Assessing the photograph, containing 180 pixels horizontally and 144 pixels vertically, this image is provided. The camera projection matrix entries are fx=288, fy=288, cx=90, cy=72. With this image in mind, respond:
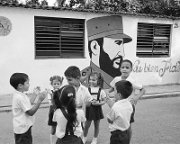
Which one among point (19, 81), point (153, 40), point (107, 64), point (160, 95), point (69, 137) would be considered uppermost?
point (153, 40)

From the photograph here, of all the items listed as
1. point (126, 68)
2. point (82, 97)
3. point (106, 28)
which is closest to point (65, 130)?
point (82, 97)

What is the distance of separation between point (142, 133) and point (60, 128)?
312 cm

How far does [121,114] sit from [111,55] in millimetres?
8006

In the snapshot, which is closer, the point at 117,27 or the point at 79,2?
the point at 117,27

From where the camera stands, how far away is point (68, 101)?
2.81 meters

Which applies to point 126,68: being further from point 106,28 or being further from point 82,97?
point 106,28

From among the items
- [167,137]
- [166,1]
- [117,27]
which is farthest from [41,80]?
[166,1]

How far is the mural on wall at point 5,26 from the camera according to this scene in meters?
8.95

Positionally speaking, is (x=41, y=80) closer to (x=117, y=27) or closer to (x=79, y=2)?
(x=117, y=27)

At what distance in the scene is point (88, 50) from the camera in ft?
34.9

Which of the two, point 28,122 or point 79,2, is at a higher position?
point 79,2

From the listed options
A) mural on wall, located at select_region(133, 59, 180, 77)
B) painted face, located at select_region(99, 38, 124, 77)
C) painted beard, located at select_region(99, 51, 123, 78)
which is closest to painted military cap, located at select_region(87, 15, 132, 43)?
painted face, located at select_region(99, 38, 124, 77)

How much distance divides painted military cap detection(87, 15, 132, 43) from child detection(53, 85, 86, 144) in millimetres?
7856

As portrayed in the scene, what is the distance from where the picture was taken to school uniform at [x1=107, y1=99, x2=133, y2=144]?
10.5 ft
